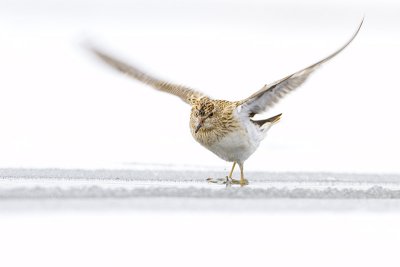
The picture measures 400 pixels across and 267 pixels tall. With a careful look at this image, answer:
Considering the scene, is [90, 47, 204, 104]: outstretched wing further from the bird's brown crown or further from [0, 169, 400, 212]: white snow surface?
[0, 169, 400, 212]: white snow surface

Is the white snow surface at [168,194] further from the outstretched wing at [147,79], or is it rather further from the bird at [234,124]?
the outstretched wing at [147,79]

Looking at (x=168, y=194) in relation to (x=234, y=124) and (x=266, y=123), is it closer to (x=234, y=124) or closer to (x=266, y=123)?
(x=234, y=124)

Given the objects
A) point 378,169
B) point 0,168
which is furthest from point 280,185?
point 0,168

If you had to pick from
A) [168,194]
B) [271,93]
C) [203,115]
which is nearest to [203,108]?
[203,115]

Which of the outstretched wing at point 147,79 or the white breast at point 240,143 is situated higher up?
the outstretched wing at point 147,79

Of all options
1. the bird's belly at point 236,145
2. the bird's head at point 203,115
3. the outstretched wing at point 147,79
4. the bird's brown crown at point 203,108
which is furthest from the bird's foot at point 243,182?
the outstretched wing at point 147,79

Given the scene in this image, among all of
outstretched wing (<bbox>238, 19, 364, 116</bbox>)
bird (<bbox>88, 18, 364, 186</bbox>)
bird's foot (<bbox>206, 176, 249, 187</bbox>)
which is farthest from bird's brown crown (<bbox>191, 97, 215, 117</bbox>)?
bird's foot (<bbox>206, 176, 249, 187</bbox>)
